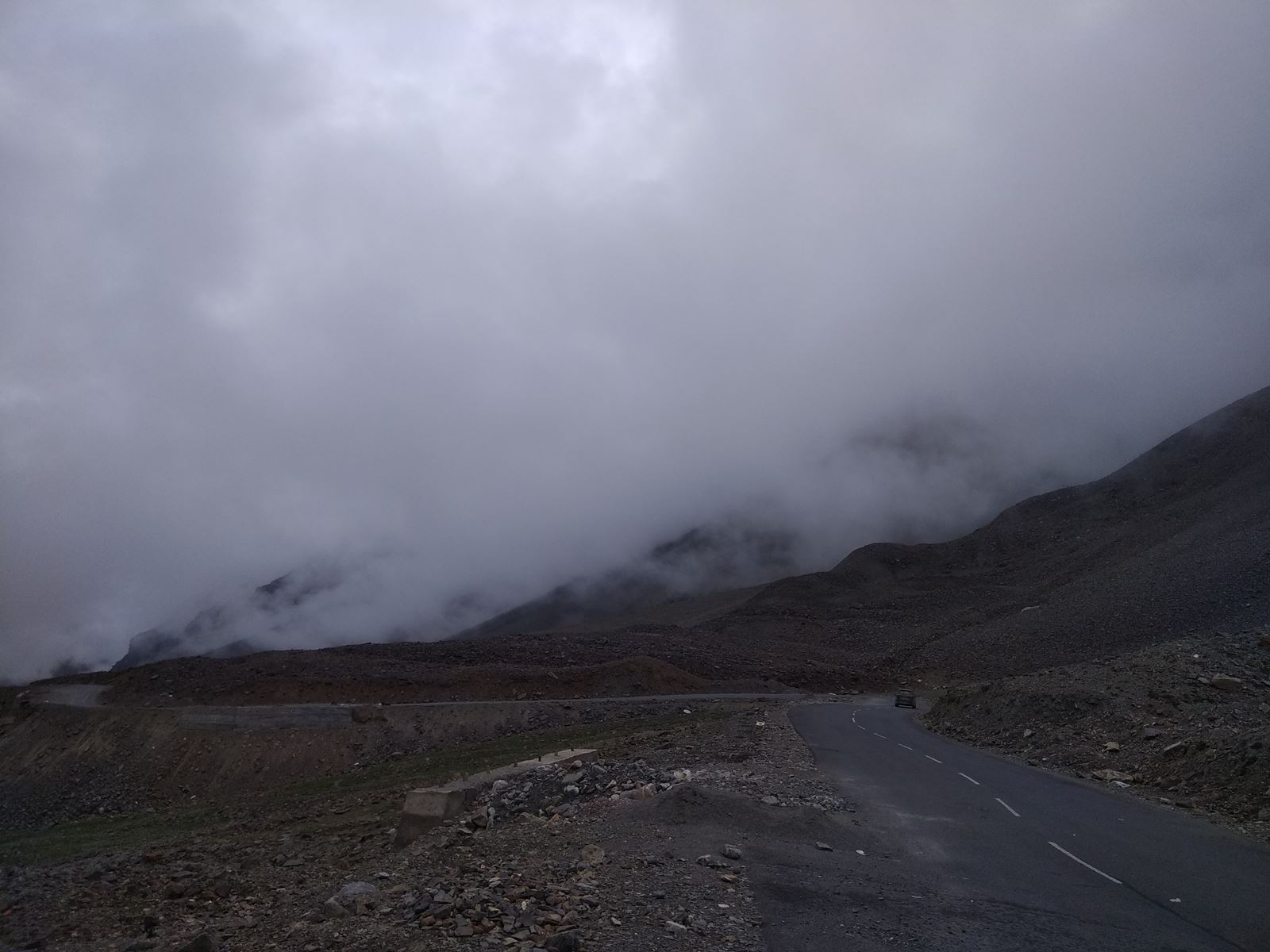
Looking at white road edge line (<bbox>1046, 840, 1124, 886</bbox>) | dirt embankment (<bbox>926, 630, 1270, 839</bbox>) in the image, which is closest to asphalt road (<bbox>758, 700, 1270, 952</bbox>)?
white road edge line (<bbox>1046, 840, 1124, 886</bbox>)

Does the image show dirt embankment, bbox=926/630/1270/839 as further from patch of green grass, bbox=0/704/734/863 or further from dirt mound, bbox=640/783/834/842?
patch of green grass, bbox=0/704/734/863

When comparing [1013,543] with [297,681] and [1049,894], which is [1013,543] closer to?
[297,681]

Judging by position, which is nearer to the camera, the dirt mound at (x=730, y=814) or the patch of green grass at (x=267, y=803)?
the dirt mound at (x=730, y=814)

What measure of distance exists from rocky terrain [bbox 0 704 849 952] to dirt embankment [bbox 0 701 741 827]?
8531mm

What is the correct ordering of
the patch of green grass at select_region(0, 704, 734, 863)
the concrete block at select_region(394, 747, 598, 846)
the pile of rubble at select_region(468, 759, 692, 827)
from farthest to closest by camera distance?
the patch of green grass at select_region(0, 704, 734, 863), the concrete block at select_region(394, 747, 598, 846), the pile of rubble at select_region(468, 759, 692, 827)

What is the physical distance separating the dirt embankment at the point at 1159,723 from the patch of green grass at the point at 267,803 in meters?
11.6

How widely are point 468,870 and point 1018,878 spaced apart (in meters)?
6.76

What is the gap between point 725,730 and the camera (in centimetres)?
2855

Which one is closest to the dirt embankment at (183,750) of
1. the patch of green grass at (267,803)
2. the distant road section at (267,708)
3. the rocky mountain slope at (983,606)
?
the distant road section at (267,708)

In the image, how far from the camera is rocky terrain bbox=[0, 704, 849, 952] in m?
8.54

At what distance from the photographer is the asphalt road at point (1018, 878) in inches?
328

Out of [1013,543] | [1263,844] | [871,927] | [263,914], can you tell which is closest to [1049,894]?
[871,927]

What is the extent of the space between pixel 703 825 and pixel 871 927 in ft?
12.8

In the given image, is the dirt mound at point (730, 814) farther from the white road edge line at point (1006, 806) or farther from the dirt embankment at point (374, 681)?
the dirt embankment at point (374, 681)
